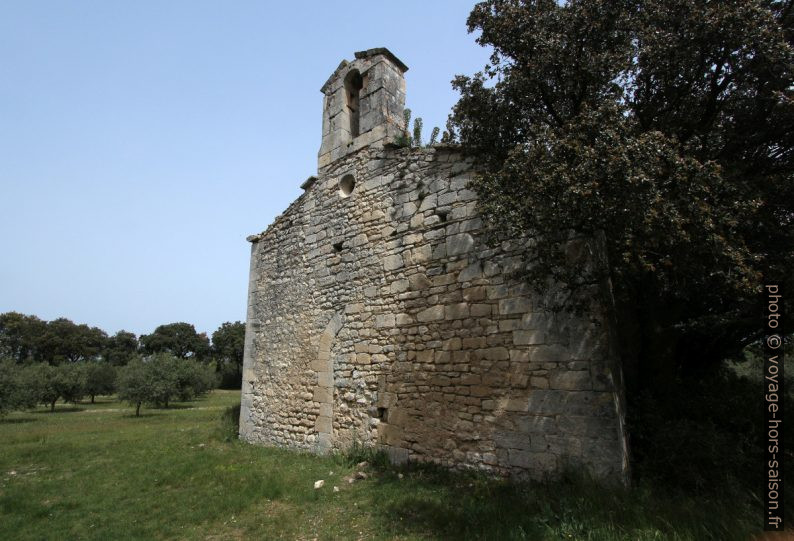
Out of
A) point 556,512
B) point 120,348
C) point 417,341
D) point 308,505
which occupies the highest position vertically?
point 417,341

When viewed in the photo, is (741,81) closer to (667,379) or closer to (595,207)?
(595,207)

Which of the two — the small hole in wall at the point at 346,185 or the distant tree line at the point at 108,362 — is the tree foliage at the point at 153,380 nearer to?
the distant tree line at the point at 108,362

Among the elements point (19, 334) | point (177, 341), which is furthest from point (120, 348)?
point (19, 334)

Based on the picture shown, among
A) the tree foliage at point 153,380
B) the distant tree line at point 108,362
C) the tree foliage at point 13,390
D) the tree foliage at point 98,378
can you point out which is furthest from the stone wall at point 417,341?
the tree foliage at point 98,378

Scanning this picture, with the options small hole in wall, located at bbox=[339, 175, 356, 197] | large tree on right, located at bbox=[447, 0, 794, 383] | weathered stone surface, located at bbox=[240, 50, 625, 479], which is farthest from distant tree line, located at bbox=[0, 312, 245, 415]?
large tree on right, located at bbox=[447, 0, 794, 383]

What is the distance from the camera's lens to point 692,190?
4293 millimetres

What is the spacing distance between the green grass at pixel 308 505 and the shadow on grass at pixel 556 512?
14mm

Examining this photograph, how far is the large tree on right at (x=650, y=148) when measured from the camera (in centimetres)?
434

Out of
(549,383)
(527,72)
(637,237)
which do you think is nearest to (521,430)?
(549,383)

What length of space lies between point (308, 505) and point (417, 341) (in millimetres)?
2991

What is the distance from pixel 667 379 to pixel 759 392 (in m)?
1.74

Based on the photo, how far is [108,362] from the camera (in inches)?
1791

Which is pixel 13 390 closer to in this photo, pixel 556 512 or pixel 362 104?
pixel 362 104

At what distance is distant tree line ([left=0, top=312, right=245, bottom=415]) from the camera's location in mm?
25219
